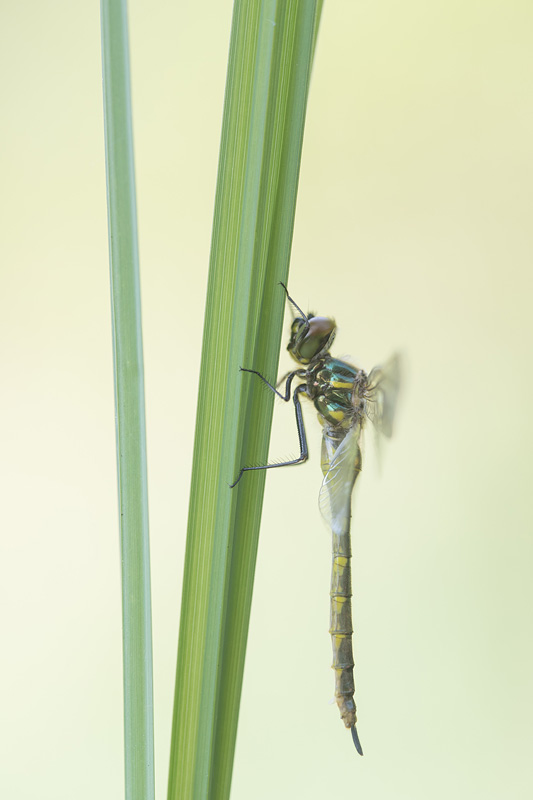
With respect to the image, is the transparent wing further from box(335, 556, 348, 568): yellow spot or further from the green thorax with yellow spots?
box(335, 556, 348, 568): yellow spot

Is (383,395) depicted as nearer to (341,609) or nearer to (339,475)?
(339,475)

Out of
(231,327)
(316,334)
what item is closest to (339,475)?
(316,334)

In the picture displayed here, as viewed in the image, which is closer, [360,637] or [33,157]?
[360,637]

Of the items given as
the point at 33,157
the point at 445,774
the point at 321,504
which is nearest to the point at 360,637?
the point at 445,774

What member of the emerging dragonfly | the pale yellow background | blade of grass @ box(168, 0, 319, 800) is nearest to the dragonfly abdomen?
the emerging dragonfly

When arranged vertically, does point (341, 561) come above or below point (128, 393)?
below

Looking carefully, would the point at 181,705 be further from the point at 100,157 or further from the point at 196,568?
the point at 100,157

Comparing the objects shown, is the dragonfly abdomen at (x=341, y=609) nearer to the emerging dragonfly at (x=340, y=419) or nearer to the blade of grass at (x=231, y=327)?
the emerging dragonfly at (x=340, y=419)
